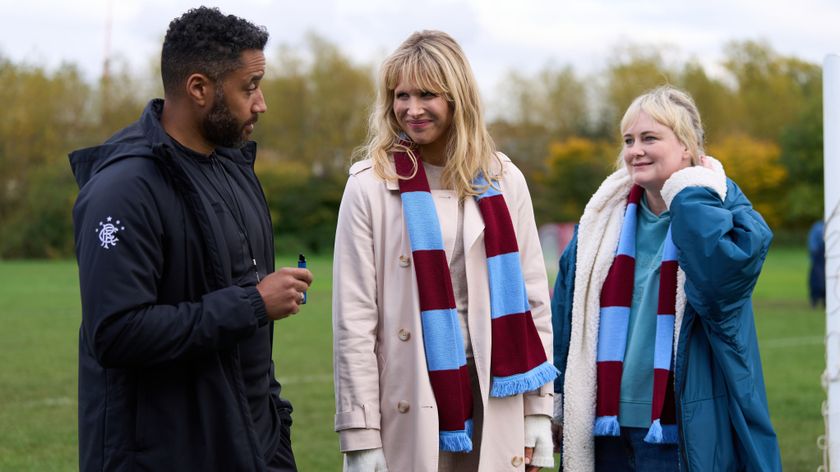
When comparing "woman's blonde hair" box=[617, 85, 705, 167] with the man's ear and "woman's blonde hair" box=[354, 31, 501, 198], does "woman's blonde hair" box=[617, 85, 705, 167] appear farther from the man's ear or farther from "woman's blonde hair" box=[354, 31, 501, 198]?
the man's ear

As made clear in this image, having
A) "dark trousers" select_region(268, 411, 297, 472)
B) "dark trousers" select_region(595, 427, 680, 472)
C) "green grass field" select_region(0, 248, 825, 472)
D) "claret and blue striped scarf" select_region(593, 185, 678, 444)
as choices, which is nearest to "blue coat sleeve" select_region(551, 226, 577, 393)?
"claret and blue striped scarf" select_region(593, 185, 678, 444)

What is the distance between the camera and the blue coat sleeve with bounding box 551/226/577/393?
4.75 meters

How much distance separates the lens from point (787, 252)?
5919 centimetres

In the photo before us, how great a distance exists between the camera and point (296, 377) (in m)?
12.7

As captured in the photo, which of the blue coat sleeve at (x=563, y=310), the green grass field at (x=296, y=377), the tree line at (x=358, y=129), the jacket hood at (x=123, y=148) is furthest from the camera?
the tree line at (x=358, y=129)

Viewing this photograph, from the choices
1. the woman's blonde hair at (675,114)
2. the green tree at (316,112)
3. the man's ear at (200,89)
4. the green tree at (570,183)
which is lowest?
the man's ear at (200,89)

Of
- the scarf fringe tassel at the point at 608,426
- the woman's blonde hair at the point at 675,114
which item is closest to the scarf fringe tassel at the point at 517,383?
the scarf fringe tassel at the point at 608,426

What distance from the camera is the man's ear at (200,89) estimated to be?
140 inches

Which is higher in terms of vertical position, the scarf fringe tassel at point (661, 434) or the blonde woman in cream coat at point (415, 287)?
the blonde woman in cream coat at point (415, 287)

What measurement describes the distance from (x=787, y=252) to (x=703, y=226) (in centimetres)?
5788

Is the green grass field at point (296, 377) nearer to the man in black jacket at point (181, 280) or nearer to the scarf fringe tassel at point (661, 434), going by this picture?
the scarf fringe tassel at point (661, 434)

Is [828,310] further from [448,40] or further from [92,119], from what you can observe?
[92,119]

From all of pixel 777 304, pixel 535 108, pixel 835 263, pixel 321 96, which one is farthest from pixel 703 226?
pixel 535 108

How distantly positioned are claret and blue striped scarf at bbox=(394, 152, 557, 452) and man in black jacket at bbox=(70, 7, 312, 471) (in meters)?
0.56
